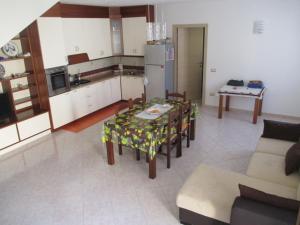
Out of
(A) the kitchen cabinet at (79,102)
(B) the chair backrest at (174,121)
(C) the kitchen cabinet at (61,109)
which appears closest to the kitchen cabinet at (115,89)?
(A) the kitchen cabinet at (79,102)

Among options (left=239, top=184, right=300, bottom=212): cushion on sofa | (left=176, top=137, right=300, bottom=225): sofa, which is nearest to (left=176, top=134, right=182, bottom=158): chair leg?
(left=176, top=137, right=300, bottom=225): sofa

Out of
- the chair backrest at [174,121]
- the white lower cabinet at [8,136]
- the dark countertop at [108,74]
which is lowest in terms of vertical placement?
the white lower cabinet at [8,136]

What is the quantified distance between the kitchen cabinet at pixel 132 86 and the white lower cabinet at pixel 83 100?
165 millimetres

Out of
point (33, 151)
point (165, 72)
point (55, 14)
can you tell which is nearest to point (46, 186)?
point (33, 151)

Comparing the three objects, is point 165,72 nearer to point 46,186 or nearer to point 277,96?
point 277,96

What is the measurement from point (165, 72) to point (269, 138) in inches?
133

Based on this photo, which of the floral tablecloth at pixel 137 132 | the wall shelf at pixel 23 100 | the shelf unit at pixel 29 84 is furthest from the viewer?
the wall shelf at pixel 23 100

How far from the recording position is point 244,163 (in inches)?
158

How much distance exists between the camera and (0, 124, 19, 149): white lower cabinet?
448 centimetres

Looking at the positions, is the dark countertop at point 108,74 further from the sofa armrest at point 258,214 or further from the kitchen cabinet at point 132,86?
the sofa armrest at point 258,214

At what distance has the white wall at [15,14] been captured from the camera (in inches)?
88.3

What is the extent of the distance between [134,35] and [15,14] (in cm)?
466

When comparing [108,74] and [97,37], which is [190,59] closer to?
[108,74]

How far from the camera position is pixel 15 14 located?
2320mm
